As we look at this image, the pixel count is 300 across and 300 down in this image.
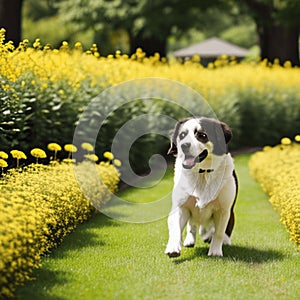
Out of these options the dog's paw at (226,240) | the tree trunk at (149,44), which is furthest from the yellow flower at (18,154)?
the tree trunk at (149,44)

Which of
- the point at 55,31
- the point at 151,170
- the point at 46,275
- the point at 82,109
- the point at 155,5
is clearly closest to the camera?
the point at 46,275

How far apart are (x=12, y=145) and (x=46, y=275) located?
2.97 m

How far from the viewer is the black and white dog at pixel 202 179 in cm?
599

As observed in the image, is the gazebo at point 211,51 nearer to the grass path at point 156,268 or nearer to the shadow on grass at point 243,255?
the grass path at point 156,268

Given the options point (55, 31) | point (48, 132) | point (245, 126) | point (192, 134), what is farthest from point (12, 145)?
point (55, 31)

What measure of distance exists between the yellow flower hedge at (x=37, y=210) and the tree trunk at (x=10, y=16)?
224 inches

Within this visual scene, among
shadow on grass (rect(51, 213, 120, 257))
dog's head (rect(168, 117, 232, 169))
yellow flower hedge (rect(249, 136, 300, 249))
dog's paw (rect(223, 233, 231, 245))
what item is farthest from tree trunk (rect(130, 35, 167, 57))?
dog's head (rect(168, 117, 232, 169))

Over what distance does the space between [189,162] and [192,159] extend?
46 mm

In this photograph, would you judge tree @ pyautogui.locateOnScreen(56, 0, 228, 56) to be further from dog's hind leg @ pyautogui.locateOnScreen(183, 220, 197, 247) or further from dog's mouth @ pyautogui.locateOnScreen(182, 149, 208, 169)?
dog's mouth @ pyautogui.locateOnScreen(182, 149, 208, 169)

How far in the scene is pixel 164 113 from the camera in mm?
11875

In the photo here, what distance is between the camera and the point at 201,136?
597cm

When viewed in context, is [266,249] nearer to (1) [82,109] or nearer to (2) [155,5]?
(1) [82,109]

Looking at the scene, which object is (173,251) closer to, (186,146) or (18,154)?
(186,146)

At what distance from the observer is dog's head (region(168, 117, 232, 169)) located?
5949 mm
